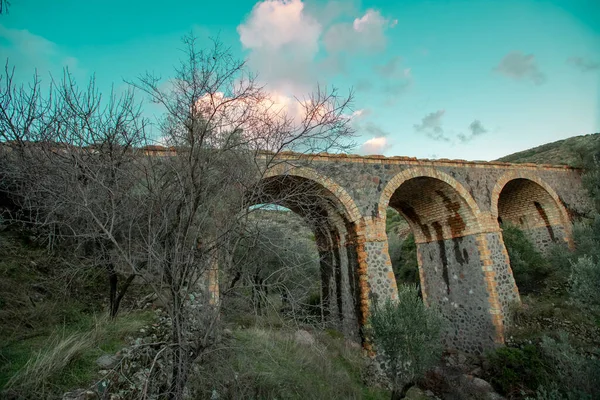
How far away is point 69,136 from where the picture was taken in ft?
17.9

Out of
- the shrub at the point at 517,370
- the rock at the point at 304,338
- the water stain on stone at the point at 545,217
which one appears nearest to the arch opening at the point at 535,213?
the water stain on stone at the point at 545,217

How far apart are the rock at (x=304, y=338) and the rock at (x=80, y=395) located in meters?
4.64

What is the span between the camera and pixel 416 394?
321 inches

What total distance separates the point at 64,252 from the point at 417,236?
11487 millimetres

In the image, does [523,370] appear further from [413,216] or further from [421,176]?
[421,176]

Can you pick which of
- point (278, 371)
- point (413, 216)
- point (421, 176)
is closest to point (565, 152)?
point (413, 216)

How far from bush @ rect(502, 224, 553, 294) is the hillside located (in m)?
4.43

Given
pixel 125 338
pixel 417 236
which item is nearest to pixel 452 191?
pixel 417 236

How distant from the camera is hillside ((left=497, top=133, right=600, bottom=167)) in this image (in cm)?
1429

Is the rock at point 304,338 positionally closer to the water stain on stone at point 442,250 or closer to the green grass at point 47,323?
the green grass at point 47,323

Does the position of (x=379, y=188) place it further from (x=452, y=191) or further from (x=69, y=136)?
(x=69, y=136)

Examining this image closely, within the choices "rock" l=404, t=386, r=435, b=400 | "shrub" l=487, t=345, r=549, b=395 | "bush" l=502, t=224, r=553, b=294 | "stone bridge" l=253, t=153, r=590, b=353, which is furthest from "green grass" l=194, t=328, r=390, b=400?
"bush" l=502, t=224, r=553, b=294

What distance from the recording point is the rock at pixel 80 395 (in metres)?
3.43

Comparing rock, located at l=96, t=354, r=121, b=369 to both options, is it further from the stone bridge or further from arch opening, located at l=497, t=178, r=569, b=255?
arch opening, located at l=497, t=178, r=569, b=255
